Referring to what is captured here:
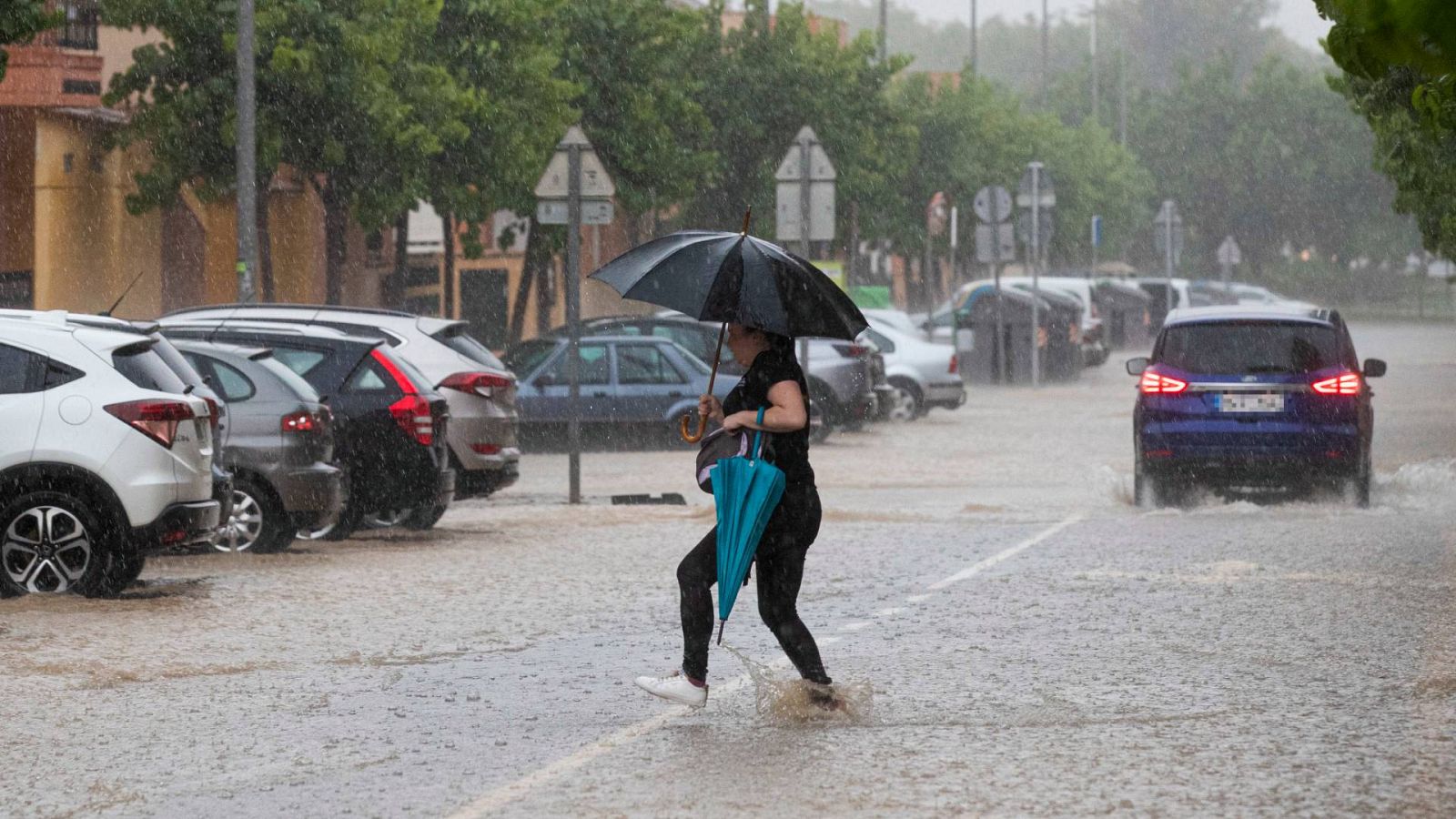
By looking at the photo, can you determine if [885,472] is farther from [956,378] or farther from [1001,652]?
[1001,652]

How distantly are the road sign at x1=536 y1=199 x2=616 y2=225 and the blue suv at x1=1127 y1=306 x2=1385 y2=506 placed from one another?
455 centimetres

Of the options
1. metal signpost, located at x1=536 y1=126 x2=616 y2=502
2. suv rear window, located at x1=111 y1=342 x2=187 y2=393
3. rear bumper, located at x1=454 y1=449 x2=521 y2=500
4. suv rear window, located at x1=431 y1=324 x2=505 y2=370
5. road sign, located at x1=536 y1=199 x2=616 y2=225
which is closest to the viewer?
suv rear window, located at x1=111 y1=342 x2=187 y2=393

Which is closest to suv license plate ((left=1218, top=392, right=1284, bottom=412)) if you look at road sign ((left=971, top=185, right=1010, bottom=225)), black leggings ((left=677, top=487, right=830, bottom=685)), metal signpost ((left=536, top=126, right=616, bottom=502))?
metal signpost ((left=536, top=126, right=616, bottom=502))

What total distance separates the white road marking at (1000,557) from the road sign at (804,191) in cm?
698

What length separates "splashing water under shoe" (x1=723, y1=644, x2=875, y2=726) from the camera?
856 cm

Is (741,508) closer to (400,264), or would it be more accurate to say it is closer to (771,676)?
(771,676)


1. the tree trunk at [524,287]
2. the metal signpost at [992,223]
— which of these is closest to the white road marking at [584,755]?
the tree trunk at [524,287]

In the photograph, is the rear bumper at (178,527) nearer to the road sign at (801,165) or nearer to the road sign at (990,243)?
the road sign at (801,165)

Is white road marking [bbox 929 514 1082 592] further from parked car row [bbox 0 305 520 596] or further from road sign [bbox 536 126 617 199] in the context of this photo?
road sign [bbox 536 126 617 199]

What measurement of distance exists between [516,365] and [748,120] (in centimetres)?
1936

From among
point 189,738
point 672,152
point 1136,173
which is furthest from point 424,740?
point 1136,173

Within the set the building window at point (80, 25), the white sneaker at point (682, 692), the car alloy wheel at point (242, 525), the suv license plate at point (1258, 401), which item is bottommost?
the white sneaker at point (682, 692)

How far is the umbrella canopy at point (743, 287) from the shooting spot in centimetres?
853

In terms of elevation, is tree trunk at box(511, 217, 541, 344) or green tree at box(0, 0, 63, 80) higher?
green tree at box(0, 0, 63, 80)
